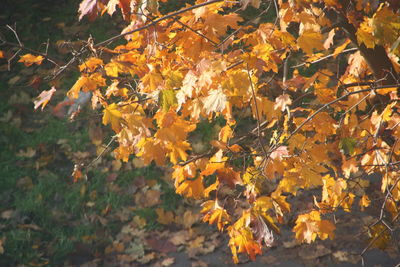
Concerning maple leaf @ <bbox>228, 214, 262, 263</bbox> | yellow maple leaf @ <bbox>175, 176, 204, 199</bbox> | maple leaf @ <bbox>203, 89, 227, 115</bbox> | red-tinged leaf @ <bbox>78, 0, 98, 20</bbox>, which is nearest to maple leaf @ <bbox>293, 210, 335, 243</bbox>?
maple leaf @ <bbox>228, 214, 262, 263</bbox>

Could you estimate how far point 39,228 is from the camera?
3896 mm

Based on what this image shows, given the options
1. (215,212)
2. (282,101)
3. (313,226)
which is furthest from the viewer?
(313,226)

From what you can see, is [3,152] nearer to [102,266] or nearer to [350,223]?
[102,266]

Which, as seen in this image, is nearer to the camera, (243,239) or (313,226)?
(243,239)

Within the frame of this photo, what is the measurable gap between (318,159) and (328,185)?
0.50 metres

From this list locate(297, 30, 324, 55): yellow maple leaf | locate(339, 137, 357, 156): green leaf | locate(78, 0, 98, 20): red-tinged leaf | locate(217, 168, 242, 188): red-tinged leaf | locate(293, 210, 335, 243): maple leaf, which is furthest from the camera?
locate(293, 210, 335, 243): maple leaf

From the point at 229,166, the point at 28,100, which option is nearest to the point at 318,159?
the point at 229,166

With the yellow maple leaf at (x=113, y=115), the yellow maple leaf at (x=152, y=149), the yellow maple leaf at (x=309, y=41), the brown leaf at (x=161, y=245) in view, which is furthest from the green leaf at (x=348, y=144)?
the brown leaf at (x=161, y=245)

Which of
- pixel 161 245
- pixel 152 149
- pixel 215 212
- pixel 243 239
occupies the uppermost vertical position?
pixel 152 149

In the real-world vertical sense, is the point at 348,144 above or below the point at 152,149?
below

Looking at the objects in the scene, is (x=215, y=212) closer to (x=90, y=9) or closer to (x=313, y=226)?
(x=313, y=226)

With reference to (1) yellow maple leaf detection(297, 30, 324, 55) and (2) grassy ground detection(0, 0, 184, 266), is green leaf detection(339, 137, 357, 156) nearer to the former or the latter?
(1) yellow maple leaf detection(297, 30, 324, 55)

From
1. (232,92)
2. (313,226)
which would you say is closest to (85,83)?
(232,92)

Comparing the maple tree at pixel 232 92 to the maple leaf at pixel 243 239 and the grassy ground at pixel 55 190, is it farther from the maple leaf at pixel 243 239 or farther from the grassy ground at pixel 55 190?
the grassy ground at pixel 55 190
